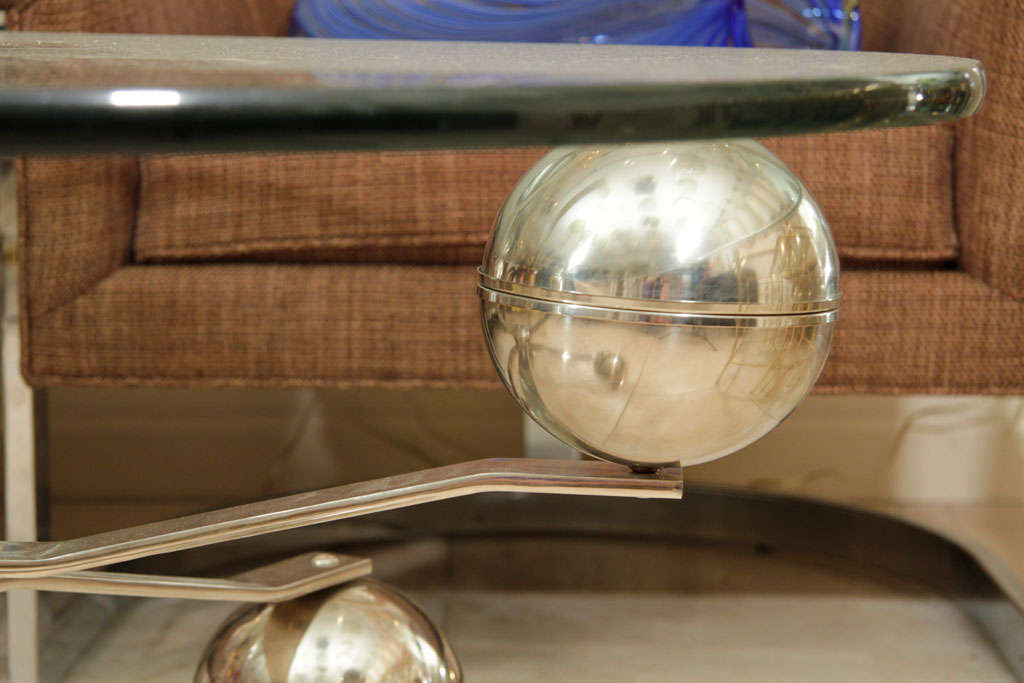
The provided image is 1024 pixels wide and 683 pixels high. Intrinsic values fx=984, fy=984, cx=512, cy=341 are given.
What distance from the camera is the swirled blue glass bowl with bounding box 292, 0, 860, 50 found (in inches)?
39.1

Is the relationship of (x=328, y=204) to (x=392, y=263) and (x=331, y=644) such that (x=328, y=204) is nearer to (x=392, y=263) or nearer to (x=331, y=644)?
(x=392, y=263)

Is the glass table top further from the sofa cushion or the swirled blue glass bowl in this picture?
the swirled blue glass bowl

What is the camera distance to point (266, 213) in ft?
2.84

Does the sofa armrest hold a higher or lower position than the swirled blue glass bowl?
lower

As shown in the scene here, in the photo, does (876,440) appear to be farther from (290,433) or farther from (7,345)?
(7,345)

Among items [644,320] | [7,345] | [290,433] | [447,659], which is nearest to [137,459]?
[290,433]

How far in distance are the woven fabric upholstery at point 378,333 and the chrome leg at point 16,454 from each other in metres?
0.04

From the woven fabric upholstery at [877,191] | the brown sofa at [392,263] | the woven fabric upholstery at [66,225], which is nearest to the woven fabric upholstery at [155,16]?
the brown sofa at [392,263]

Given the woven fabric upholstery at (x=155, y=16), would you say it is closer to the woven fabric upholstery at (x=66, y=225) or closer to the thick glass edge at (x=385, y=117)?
the woven fabric upholstery at (x=66, y=225)

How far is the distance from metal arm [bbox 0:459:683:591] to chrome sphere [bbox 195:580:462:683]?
0.11 metres

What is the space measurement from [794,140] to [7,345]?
0.70m

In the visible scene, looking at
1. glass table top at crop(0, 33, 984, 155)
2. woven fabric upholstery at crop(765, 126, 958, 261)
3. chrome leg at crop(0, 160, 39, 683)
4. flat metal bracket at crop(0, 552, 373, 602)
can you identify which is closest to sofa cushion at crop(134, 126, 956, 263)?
woven fabric upholstery at crop(765, 126, 958, 261)

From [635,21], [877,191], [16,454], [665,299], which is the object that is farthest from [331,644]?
[635,21]

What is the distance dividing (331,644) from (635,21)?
Result: 71cm
